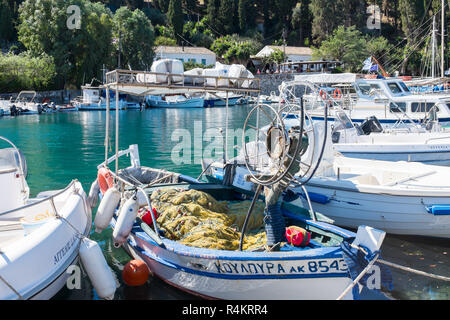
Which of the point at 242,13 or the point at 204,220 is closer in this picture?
the point at 204,220

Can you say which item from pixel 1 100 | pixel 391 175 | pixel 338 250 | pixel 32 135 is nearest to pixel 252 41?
pixel 1 100

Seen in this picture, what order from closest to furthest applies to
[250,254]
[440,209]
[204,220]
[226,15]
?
[250,254] < [204,220] < [440,209] < [226,15]

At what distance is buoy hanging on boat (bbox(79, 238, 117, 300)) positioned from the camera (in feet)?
25.2

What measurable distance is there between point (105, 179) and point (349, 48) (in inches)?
2640

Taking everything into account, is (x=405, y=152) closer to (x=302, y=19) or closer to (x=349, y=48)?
(x=349, y=48)

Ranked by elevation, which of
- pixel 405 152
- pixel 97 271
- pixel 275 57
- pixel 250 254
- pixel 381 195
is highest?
pixel 275 57

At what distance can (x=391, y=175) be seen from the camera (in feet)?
39.1

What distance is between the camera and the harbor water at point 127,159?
336 inches

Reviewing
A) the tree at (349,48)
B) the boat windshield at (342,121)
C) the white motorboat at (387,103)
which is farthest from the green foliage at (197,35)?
the boat windshield at (342,121)

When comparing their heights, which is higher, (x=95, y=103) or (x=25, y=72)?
(x=25, y=72)

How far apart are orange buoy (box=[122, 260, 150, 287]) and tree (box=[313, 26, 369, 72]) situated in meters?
67.6

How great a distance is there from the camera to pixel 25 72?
188 feet

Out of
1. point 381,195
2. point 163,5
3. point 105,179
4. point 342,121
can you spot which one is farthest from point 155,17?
point 381,195
